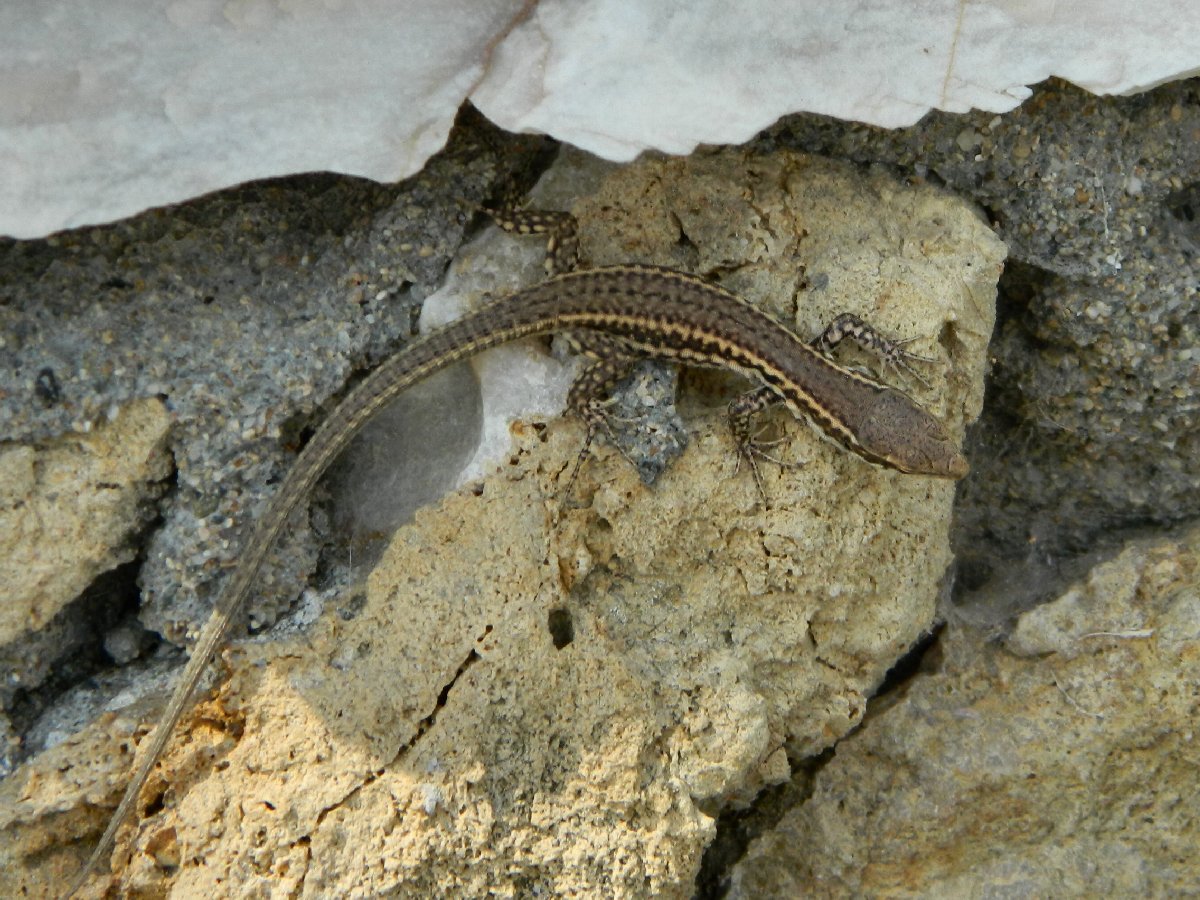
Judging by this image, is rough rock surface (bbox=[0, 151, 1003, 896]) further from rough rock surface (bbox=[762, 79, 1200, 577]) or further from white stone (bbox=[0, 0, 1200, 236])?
white stone (bbox=[0, 0, 1200, 236])

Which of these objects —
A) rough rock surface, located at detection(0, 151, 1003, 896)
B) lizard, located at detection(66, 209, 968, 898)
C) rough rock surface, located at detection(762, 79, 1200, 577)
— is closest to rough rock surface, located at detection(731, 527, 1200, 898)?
rough rock surface, located at detection(0, 151, 1003, 896)

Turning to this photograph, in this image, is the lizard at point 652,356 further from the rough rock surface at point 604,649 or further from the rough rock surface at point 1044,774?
the rough rock surface at point 1044,774

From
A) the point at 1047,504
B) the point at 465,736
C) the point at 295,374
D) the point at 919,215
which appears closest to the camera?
the point at 465,736

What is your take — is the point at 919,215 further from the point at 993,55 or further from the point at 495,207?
the point at 495,207

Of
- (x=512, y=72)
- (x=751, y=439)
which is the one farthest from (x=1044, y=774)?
(x=512, y=72)

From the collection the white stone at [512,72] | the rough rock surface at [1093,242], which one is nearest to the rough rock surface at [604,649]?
the rough rock surface at [1093,242]

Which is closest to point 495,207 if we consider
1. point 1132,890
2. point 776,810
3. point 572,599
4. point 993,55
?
point 572,599
